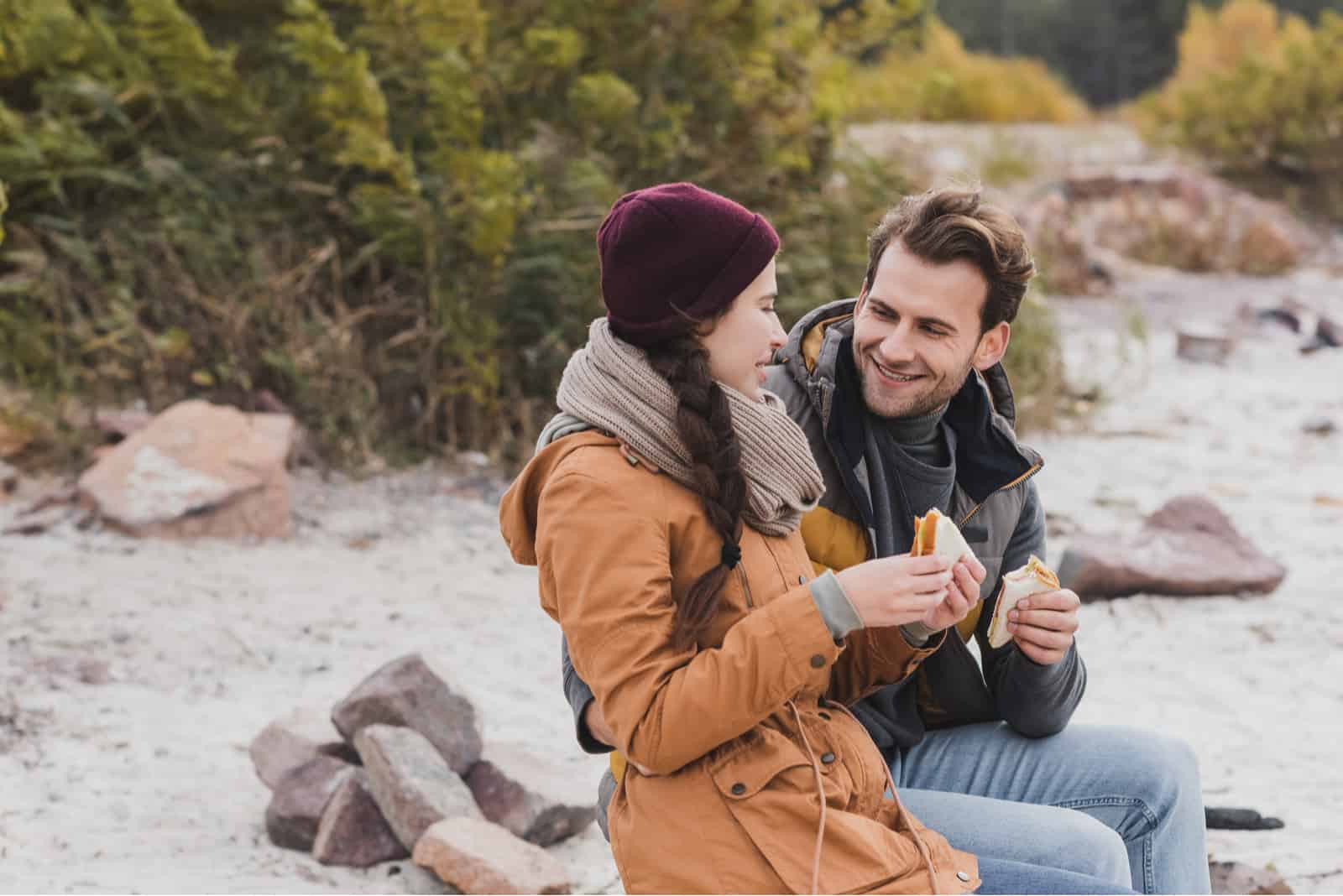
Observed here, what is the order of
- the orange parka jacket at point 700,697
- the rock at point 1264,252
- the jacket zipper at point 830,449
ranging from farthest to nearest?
the rock at point 1264,252
the jacket zipper at point 830,449
the orange parka jacket at point 700,697

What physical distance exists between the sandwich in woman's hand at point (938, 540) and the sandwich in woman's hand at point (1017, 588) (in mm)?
379

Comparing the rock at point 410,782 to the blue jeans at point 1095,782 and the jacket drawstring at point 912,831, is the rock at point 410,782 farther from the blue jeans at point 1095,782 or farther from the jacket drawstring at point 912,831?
the jacket drawstring at point 912,831

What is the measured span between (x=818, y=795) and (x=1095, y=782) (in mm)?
813

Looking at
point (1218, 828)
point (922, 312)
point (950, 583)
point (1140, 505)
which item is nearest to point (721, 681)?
point (950, 583)

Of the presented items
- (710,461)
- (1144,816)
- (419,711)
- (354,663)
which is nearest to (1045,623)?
(1144,816)

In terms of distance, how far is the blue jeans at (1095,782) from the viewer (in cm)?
262

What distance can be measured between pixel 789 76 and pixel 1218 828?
15.1ft

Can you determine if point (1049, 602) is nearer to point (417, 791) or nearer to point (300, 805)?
point (417, 791)

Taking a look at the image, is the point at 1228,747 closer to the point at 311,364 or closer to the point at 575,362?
the point at 575,362

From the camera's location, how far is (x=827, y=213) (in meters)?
7.16

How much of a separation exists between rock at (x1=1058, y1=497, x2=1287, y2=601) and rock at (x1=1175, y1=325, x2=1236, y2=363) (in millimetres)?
4706

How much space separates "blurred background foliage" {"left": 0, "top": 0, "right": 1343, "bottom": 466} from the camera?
20.4 feet

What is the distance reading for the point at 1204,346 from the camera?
10125mm

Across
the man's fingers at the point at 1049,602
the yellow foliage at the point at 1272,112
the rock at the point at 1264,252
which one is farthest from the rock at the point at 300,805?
the yellow foliage at the point at 1272,112
